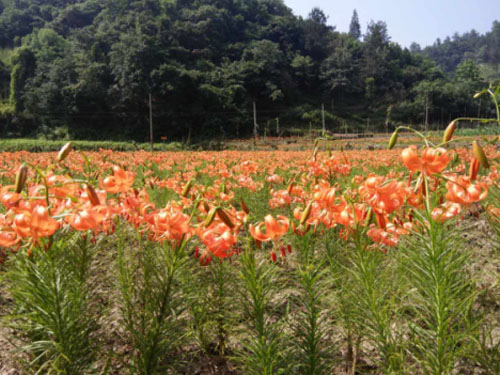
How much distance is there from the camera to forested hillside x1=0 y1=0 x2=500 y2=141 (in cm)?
3131

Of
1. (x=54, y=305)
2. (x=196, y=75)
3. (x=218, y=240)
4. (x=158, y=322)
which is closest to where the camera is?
(x=218, y=240)

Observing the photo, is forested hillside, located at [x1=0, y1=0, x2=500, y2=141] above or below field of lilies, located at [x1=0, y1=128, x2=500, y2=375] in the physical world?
above

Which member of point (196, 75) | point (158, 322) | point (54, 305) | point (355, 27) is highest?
Answer: point (355, 27)

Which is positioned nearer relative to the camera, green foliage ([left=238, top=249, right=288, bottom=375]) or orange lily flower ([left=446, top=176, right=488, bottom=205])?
orange lily flower ([left=446, top=176, right=488, bottom=205])

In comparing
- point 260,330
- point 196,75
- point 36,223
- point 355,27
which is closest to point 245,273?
point 260,330

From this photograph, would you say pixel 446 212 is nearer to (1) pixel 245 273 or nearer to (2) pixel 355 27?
(1) pixel 245 273

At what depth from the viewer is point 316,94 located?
157 ft

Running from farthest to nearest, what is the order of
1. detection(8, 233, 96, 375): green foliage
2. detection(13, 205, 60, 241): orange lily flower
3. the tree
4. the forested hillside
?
the tree → the forested hillside → detection(8, 233, 96, 375): green foliage → detection(13, 205, 60, 241): orange lily flower

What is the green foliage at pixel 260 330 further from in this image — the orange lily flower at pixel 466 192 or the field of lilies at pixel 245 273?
the orange lily flower at pixel 466 192

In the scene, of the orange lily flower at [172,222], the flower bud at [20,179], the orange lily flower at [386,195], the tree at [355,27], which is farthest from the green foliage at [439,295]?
the tree at [355,27]

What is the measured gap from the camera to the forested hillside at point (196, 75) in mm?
31312

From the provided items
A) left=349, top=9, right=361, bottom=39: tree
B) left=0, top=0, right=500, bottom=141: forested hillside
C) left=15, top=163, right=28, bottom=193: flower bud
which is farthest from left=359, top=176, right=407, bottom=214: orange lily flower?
left=349, top=9, right=361, bottom=39: tree

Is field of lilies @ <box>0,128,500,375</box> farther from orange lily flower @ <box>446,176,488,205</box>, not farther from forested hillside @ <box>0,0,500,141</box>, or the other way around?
forested hillside @ <box>0,0,500,141</box>

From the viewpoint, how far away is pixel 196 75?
32969 mm
